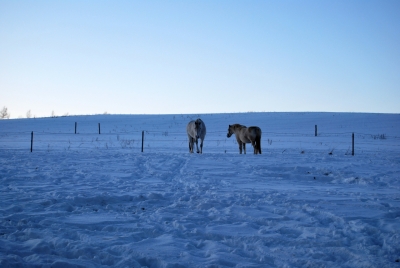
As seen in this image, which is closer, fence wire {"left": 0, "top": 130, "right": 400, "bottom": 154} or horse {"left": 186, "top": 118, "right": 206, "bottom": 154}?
horse {"left": 186, "top": 118, "right": 206, "bottom": 154}

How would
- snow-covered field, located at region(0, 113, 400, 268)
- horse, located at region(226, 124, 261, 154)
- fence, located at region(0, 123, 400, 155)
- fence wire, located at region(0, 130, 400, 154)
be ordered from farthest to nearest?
fence wire, located at region(0, 130, 400, 154)
fence, located at region(0, 123, 400, 155)
horse, located at region(226, 124, 261, 154)
snow-covered field, located at region(0, 113, 400, 268)

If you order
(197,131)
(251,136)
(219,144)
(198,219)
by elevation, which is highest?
(197,131)

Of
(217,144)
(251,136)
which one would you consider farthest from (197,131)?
(217,144)

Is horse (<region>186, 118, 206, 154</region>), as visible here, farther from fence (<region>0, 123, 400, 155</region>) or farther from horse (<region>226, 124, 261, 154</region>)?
horse (<region>226, 124, 261, 154</region>)

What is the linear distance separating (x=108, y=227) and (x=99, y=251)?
2.86 ft

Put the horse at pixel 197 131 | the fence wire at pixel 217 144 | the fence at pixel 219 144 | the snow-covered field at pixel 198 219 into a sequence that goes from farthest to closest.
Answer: the fence wire at pixel 217 144, the fence at pixel 219 144, the horse at pixel 197 131, the snow-covered field at pixel 198 219

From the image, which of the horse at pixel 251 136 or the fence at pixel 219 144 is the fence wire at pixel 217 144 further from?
the horse at pixel 251 136

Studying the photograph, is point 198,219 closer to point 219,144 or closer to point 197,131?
point 197,131

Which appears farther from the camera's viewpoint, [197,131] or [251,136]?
[197,131]

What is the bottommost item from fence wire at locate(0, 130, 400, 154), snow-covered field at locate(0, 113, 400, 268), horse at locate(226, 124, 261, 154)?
snow-covered field at locate(0, 113, 400, 268)

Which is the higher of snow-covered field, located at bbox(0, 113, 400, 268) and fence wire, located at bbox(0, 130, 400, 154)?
fence wire, located at bbox(0, 130, 400, 154)

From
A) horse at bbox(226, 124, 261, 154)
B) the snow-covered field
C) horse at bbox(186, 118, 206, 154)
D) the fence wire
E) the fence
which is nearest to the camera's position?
the snow-covered field

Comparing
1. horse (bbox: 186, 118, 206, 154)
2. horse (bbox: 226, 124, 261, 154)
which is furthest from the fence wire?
horse (bbox: 186, 118, 206, 154)

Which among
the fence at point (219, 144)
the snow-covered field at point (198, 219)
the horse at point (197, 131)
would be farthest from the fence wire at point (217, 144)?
the snow-covered field at point (198, 219)
